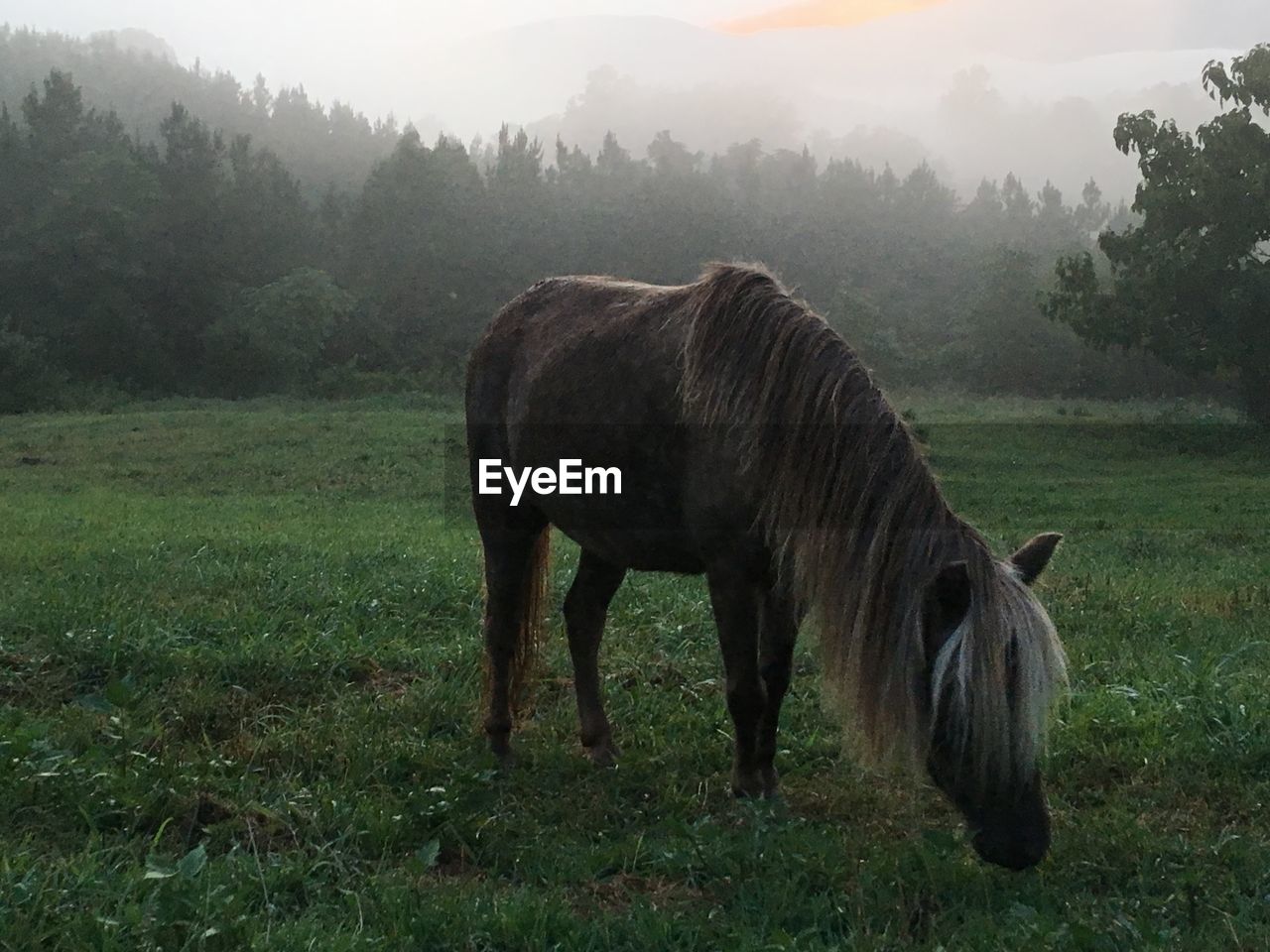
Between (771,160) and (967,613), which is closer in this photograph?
(967,613)

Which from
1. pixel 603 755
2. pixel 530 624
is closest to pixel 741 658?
pixel 603 755

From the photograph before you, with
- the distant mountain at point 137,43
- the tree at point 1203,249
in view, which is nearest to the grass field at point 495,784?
the tree at point 1203,249

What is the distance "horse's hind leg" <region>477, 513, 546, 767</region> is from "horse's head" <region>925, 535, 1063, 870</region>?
2153mm

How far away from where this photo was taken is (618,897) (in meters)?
3.15

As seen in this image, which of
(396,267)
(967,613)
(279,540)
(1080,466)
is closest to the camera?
(967,613)

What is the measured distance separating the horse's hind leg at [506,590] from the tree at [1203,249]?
64.1 ft

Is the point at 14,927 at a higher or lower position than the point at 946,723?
lower

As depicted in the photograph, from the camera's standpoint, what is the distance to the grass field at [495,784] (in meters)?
2.83

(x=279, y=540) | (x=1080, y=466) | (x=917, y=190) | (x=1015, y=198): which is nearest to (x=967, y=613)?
(x=279, y=540)

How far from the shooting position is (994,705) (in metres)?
2.99

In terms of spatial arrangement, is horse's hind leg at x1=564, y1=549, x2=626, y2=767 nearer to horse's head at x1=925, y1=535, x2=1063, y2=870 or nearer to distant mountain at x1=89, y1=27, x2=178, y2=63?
horse's head at x1=925, y1=535, x2=1063, y2=870

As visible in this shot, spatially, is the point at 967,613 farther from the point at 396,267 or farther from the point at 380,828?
the point at 396,267

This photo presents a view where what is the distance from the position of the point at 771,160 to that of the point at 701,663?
6581 cm


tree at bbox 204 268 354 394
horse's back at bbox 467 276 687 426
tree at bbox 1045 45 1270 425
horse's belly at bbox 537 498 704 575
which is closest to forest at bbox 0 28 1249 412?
tree at bbox 204 268 354 394
